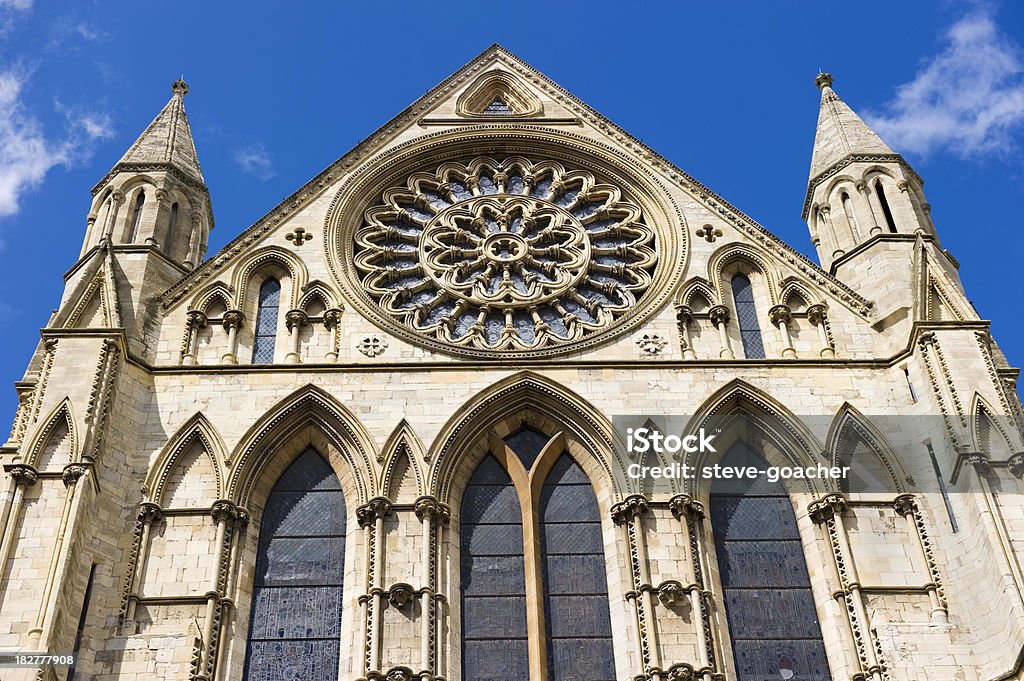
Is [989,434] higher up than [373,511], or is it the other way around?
[989,434]

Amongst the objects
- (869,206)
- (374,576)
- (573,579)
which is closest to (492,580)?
(573,579)

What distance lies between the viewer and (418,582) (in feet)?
49.8

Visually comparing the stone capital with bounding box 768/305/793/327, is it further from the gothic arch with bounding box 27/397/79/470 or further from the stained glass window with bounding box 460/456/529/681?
the gothic arch with bounding box 27/397/79/470

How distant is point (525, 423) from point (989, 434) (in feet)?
18.0

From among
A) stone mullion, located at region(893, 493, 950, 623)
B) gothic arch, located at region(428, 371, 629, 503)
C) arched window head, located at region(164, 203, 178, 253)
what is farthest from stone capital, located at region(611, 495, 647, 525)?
arched window head, located at region(164, 203, 178, 253)

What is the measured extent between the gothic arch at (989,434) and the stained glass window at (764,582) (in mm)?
2317

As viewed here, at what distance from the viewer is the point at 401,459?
1644 centimetres

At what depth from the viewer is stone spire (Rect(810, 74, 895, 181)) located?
20878mm

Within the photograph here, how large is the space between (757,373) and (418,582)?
17.1 feet

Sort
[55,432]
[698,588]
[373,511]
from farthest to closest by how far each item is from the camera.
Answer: [373,511] → [55,432] → [698,588]

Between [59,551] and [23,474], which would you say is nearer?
[59,551]

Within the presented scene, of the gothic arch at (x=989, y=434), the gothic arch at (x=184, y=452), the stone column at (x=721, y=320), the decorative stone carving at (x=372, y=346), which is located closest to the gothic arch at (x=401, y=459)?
the decorative stone carving at (x=372, y=346)

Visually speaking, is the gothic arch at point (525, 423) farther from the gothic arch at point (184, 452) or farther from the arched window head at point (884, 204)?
the arched window head at point (884, 204)

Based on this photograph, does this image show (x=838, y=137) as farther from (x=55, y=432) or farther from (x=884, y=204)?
(x=55, y=432)
